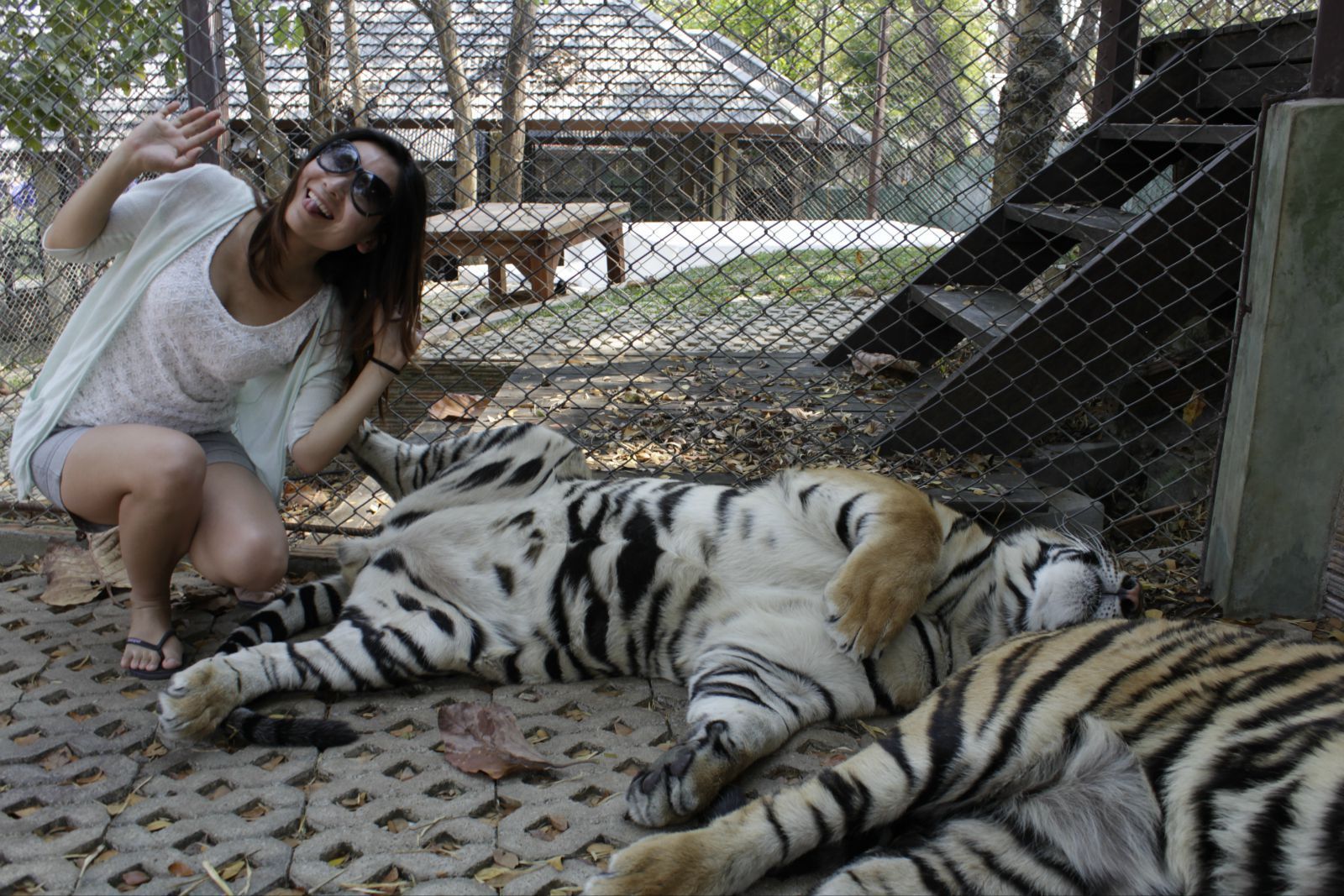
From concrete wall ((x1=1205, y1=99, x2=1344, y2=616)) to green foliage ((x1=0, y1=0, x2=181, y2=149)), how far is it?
342 cm

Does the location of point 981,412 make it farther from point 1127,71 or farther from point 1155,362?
point 1127,71

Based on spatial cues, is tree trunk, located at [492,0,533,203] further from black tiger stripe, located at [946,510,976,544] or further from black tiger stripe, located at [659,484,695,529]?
black tiger stripe, located at [946,510,976,544]

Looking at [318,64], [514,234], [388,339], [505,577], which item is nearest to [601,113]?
[514,234]

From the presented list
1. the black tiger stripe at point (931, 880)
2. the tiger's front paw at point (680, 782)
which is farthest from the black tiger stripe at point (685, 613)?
the black tiger stripe at point (931, 880)

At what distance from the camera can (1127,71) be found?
491 cm

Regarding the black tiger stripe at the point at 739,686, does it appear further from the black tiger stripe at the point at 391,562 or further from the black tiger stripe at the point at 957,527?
the black tiger stripe at the point at 391,562

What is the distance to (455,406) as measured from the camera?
15.8ft

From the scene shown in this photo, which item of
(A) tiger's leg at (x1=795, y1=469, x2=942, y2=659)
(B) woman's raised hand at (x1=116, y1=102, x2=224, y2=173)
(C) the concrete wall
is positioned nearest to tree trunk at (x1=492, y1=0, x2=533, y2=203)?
(B) woman's raised hand at (x1=116, y1=102, x2=224, y2=173)

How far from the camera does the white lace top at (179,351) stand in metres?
2.71

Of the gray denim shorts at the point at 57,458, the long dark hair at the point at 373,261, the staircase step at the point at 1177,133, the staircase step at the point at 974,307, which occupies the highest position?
the staircase step at the point at 1177,133

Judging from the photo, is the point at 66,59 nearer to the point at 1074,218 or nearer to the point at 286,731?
the point at 286,731

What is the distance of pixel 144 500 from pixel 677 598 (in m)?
1.34

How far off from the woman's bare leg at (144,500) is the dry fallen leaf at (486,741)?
2.62ft

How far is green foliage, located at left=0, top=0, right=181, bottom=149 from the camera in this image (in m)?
3.71
